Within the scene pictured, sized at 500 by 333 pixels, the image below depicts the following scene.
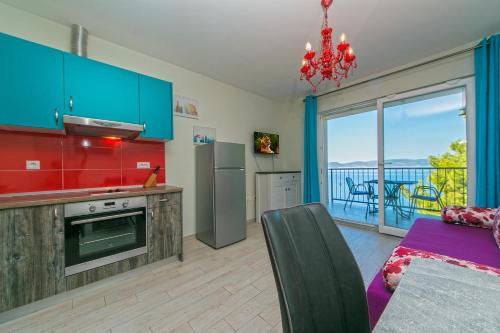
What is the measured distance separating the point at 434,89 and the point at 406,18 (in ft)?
4.16

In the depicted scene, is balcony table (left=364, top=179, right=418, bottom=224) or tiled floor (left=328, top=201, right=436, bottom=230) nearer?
tiled floor (left=328, top=201, right=436, bottom=230)

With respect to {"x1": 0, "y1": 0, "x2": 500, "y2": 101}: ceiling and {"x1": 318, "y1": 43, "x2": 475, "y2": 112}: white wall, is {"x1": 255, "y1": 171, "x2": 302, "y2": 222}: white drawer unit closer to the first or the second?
{"x1": 318, "y1": 43, "x2": 475, "y2": 112}: white wall

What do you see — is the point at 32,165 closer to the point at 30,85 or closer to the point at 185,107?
the point at 30,85

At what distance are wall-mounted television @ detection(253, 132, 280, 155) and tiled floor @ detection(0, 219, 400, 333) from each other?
2207mm

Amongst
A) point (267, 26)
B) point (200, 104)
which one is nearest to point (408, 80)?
point (267, 26)

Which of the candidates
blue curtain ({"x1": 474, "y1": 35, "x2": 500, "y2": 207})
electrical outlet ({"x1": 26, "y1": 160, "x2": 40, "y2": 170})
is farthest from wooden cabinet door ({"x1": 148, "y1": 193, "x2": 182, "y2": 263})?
blue curtain ({"x1": 474, "y1": 35, "x2": 500, "y2": 207})

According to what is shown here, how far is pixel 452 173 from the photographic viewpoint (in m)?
2.72

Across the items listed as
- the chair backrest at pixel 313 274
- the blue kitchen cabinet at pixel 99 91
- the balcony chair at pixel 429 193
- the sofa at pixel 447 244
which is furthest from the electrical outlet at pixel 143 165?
the balcony chair at pixel 429 193

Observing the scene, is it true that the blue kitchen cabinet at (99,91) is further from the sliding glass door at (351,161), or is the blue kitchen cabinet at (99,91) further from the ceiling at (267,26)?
the sliding glass door at (351,161)

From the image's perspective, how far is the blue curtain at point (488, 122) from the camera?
215 centimetres

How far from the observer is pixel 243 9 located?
184 cm

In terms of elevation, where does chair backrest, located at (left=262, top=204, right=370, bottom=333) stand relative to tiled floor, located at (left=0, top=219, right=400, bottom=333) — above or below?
above

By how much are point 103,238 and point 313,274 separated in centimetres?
208

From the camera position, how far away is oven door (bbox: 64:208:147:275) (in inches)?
64.3
